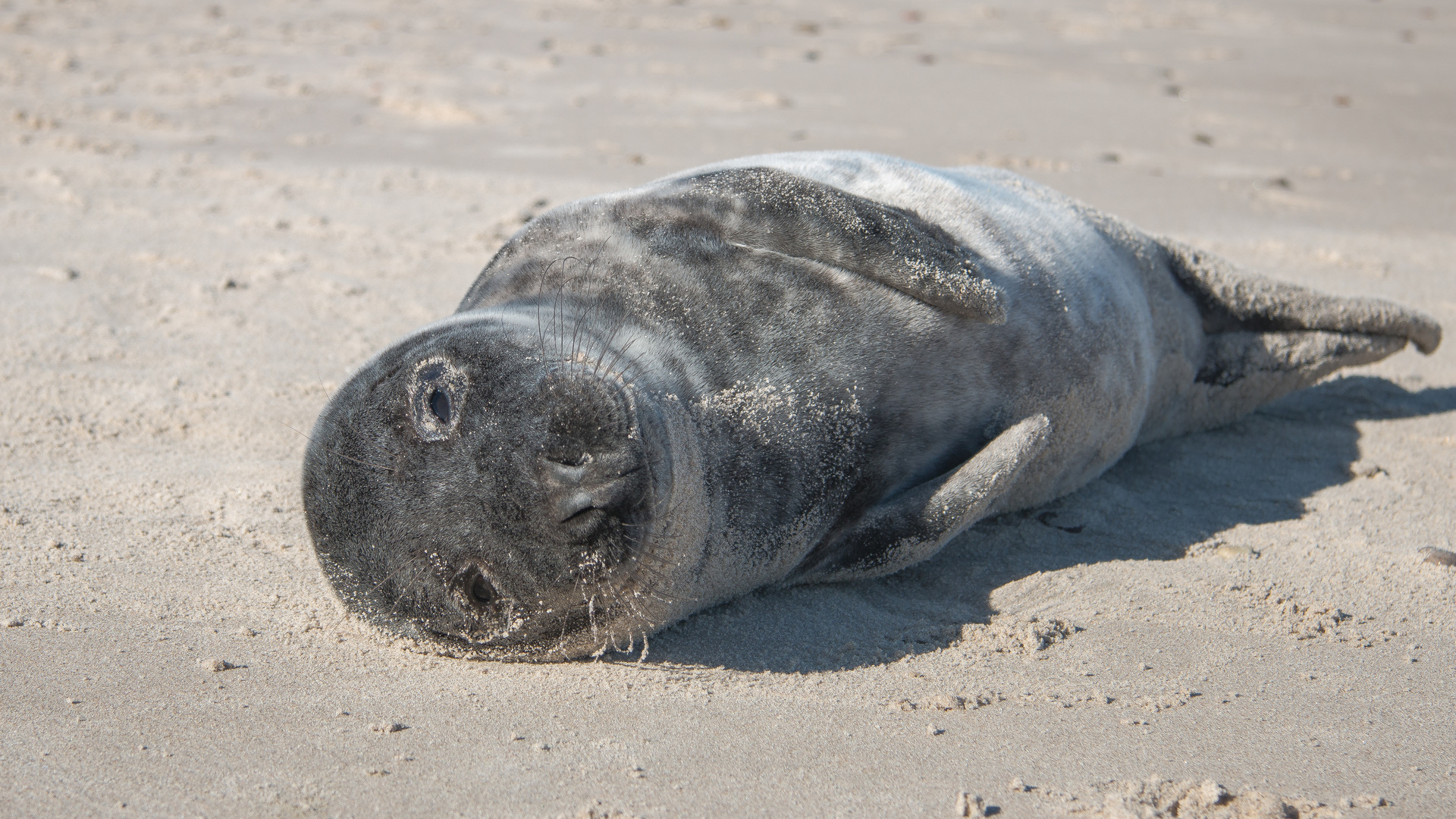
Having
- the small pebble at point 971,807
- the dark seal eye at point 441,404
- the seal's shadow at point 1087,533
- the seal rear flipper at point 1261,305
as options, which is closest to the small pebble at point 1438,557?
the seal's shadow at point 1087,533

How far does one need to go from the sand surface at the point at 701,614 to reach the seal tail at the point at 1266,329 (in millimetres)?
172

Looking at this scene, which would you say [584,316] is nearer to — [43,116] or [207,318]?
[207,318]

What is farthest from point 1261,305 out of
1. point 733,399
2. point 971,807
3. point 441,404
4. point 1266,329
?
point 441,404

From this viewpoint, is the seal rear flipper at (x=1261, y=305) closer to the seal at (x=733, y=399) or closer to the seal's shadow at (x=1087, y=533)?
the seal at (x=733, y=399)

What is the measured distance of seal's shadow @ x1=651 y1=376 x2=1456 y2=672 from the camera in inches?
106

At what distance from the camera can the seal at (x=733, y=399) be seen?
92.4 inches

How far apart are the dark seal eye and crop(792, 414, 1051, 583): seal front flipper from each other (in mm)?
937

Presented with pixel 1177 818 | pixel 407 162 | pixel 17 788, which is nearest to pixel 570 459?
pixel 17 788

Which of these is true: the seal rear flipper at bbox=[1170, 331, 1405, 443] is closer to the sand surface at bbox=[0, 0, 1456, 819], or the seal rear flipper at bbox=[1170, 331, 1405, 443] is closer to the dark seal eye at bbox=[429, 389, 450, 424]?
the sand surface at bbox=[0, 0, 1456, 819]

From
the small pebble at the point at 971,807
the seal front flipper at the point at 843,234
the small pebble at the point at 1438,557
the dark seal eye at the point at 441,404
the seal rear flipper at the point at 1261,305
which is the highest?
the seal front flipper at the point at 843,234

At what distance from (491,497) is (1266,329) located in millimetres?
2920

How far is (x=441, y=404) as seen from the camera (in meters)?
2.45

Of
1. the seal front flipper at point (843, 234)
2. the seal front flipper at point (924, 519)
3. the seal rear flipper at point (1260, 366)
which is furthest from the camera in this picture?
the seal rear flipper at point (1260, 366)

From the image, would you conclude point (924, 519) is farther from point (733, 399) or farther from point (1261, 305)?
point (1261, 305)
